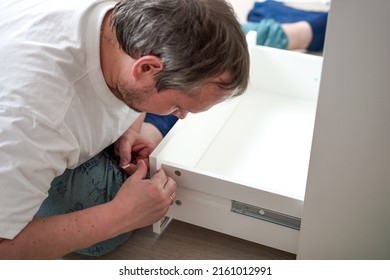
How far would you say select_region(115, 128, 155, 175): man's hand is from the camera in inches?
36.9

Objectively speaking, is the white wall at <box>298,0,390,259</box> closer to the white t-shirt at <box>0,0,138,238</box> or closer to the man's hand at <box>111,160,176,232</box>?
the man's hand at <box>111,160,176,232</box>

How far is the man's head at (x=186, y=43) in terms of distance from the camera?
2.29 feet

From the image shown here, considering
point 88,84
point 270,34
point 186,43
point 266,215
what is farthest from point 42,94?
point 270,34

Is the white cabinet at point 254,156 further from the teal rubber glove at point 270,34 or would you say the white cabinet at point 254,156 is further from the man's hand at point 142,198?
the teal rubber glove at point 270,34

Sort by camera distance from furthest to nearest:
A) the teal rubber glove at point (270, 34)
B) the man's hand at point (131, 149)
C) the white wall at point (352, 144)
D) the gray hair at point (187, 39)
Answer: the teal rubber glove at point (270, 34)
the man's hand at point (131, 149)
the gray hair at point (187, 39)
the white wall at point (352, 144)

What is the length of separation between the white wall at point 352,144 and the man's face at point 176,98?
0.50ft

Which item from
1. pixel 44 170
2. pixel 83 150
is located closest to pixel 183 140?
pixel 83 150

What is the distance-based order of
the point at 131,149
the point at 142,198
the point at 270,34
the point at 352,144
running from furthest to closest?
1. the point at 270,34
2. the point at 131,149
3. the point at 142,198
4. the point at 352,144

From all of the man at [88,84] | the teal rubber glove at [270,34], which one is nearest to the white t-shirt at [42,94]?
the man at [88,84]

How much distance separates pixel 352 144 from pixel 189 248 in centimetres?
42

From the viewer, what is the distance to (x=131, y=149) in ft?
3.15

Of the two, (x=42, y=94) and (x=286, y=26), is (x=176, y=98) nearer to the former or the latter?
(x=42, y=94)
